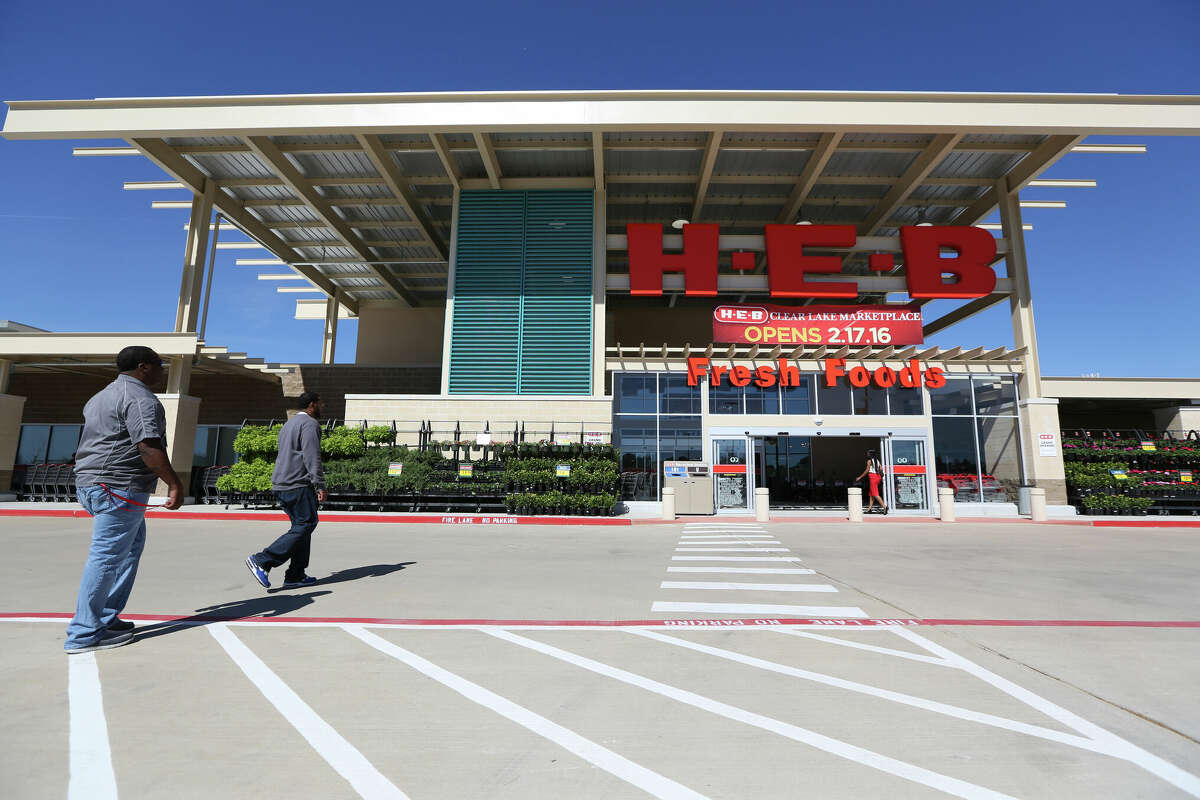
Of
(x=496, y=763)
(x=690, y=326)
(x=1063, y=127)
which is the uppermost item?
(x=1063, y=127)

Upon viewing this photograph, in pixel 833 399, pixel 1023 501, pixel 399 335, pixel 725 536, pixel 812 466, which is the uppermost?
pixel 399 335

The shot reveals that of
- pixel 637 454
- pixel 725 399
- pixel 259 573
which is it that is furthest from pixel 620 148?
pixel 259 573

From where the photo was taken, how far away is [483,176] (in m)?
21.3

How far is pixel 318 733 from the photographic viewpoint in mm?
2490

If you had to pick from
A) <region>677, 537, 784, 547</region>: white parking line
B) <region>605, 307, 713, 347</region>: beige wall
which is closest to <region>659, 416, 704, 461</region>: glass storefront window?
<region>677, 537, 784, 547</region>: white parking line

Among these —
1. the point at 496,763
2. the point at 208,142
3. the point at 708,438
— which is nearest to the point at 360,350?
the point at 208,142

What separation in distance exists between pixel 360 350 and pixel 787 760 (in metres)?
34.3

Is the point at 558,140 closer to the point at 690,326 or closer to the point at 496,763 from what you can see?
the point at 690,326

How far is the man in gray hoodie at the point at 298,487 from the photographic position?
18.4ft

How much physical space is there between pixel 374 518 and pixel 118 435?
11.3 meters

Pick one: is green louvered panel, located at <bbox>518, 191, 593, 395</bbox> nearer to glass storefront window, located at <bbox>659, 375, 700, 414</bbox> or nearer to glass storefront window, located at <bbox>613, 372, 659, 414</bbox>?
glass storefront window, located at <bbox>613, 372, 659, 414</bbox>

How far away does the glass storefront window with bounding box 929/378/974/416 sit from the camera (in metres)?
→ 19.8

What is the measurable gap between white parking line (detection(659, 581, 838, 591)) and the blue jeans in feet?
14.5

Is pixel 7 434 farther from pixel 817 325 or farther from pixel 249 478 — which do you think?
pixel 817 325
